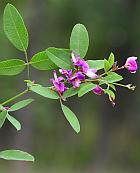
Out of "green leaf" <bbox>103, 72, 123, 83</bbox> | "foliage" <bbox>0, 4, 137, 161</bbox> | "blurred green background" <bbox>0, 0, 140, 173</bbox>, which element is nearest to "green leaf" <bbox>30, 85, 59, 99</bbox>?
"foliage" <bbox>0, 4, 137, 161</bbox>

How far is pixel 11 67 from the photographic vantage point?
114 cm

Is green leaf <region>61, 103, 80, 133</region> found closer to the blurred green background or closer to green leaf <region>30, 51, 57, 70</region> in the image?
green leaf <region>30, 51, 57, 70</region>

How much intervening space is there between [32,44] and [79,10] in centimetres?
135

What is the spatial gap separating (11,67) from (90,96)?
1674cm

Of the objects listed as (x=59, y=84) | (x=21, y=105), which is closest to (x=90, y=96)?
(x=21, y=105)

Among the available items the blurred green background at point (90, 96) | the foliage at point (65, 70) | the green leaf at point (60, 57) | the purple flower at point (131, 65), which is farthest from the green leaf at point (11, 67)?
the blurred green background at point (90, 96)

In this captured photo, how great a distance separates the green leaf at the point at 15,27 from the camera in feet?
3.64

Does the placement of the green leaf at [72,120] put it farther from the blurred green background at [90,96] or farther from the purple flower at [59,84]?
the blurred green background at [90,96]

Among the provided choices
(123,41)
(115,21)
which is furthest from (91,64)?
(123,41)

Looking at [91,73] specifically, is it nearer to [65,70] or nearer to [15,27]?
[65,70]

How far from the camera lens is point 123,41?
12.8 metres

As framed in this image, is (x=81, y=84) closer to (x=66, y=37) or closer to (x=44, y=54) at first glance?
(x=44, y=54)

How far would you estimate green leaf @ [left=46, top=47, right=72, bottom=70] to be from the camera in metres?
1.05

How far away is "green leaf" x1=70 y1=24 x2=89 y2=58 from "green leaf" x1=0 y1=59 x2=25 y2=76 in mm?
117
